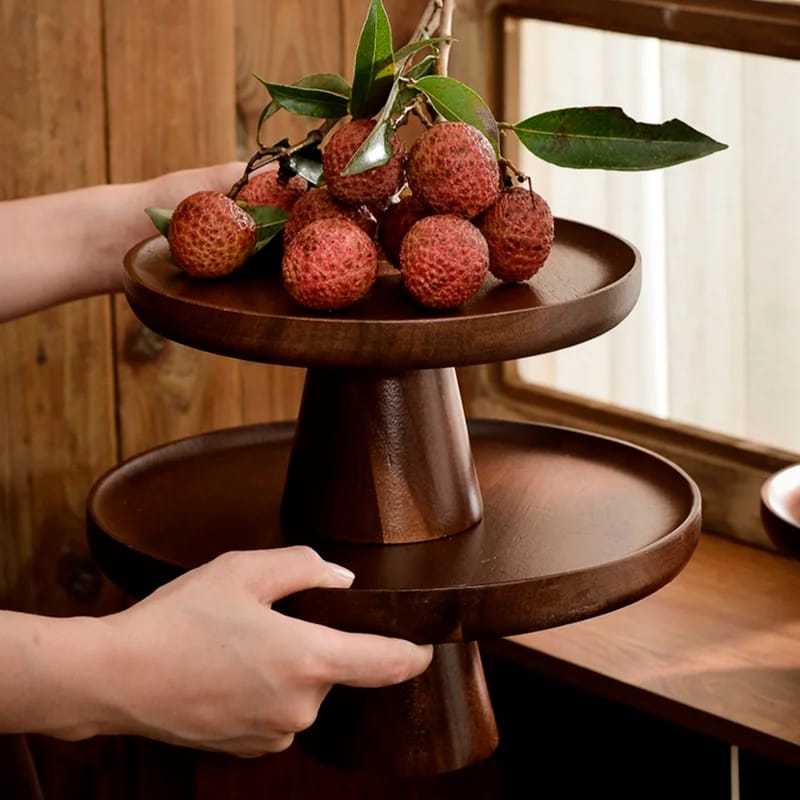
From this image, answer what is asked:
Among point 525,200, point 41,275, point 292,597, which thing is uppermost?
point 525,200

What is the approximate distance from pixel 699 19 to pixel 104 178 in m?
0.71

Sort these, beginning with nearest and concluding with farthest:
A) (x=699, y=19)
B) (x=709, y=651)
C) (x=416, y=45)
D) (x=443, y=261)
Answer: (x=443, y=261) < (x=416, y=45) < (x=709, y=651) < (x=699, y=19)

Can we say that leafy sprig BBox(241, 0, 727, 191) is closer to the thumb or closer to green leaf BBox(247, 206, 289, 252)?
green leaf BBox(247, 206, 289, 252)

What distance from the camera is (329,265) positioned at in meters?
0.94

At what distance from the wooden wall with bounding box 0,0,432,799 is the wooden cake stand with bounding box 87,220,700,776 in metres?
0.60

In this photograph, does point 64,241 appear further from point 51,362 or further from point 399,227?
point 399,227

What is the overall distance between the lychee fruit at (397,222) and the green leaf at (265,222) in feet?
0.24

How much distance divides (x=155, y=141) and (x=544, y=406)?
0.61 meters

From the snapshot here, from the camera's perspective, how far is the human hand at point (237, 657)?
0.96 meters

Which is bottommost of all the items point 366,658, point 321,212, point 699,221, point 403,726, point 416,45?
point 403,726

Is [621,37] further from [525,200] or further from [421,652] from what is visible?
[421,652]

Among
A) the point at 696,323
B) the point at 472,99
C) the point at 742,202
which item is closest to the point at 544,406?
the point at 696,323

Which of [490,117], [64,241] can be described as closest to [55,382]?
[64,241]

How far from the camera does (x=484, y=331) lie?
923 millimetres
